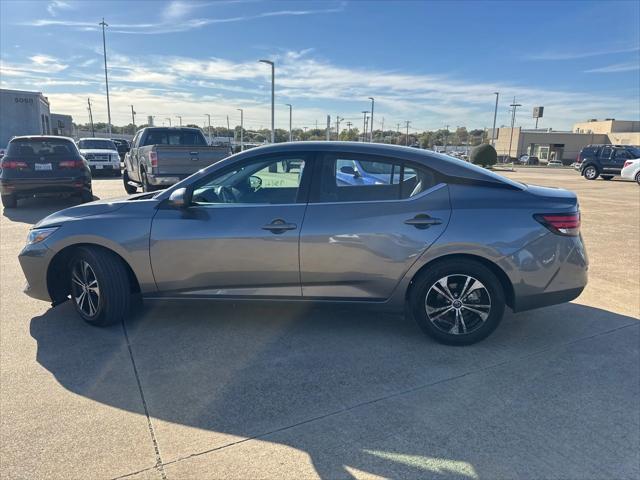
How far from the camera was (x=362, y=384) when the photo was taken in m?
3.16

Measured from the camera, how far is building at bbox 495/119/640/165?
252 feet

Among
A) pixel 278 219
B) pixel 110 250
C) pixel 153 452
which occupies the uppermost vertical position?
pixel 278 219

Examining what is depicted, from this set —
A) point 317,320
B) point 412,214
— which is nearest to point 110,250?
point 317,320

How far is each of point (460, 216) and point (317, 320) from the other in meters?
1.61

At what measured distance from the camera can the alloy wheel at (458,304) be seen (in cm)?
365

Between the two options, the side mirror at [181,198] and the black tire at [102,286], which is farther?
the black tire at [102,286]

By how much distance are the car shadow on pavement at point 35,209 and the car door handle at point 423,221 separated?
8.48 metres

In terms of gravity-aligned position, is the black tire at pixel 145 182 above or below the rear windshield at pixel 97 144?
below

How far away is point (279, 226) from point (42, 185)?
918 centimetres

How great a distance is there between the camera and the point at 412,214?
3607 millimetres

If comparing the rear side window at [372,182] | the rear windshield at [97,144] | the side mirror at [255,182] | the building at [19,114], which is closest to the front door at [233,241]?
the side mirror at [255,182]

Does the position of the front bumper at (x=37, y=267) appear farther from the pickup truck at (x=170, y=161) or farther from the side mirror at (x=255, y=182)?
the pickup truck at (x=170, y=161)

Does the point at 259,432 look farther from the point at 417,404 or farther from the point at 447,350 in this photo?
the point at 447,350

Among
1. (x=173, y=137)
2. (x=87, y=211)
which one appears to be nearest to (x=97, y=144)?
(x=173, y=137)
